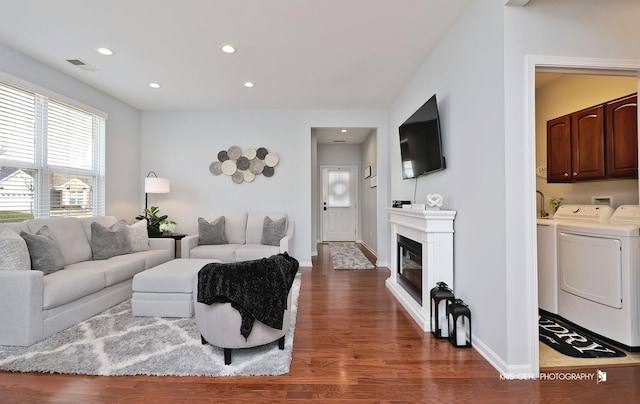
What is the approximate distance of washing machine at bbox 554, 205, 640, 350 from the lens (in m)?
2.25

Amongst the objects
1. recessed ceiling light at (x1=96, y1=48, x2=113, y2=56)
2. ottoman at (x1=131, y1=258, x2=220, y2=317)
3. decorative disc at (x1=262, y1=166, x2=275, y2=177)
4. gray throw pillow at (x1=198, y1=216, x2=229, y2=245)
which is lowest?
ottoman at (x1=131, y1=258, x2=220, y2=317)

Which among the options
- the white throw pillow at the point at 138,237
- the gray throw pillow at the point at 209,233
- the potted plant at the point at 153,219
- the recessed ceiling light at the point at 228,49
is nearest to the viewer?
the recessed ceiling light at the point at 228,49

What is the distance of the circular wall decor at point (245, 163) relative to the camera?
5.33 m

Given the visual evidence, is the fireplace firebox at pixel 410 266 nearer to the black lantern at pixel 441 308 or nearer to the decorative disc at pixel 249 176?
the black lantern at pixel 441 308

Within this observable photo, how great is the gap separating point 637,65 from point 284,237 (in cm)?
405

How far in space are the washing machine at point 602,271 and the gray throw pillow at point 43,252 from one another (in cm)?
481

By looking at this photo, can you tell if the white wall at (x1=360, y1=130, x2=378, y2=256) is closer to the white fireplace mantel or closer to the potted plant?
the white fireplace mantel

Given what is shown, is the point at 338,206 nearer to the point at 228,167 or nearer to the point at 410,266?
the point at 228,167

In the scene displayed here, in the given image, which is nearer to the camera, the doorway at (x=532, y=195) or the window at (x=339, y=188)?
the doorway at (x=532, y=195)

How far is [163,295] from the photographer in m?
2.94

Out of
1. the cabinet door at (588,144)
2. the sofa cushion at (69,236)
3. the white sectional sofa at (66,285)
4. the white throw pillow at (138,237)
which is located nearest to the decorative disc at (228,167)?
the white throw pillow at (138,237)

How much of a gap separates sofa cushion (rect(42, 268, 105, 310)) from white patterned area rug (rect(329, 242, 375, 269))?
337 cm

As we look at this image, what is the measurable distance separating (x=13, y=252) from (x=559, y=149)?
211 inches

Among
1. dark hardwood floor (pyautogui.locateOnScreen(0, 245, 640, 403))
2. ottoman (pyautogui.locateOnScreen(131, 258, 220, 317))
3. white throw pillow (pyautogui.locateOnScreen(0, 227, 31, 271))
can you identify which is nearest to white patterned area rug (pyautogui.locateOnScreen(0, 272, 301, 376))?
dark hardwood floor (pyautogui.locateOnScreen(0, 245, 640, 403))
